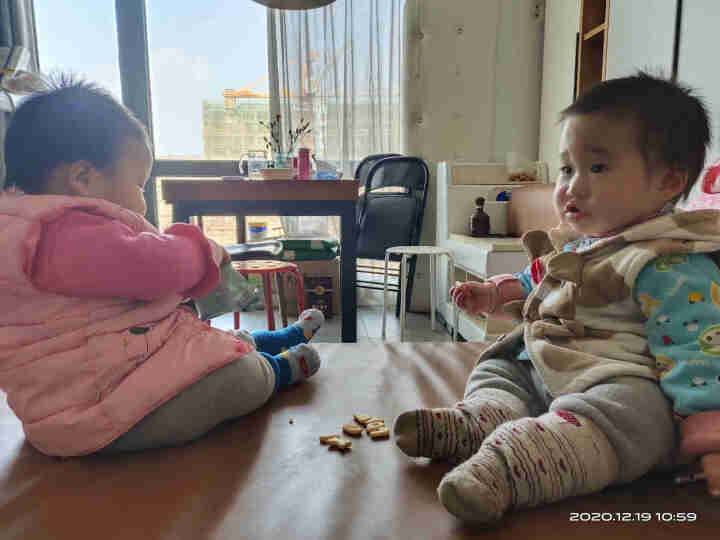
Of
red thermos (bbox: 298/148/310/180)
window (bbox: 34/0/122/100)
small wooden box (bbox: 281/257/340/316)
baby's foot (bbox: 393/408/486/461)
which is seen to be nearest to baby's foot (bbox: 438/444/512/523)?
baby's foot (bbox: 393/408/486/461)

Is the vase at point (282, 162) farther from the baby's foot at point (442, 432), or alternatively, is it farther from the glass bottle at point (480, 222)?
the baby's foot at point (442, 432)

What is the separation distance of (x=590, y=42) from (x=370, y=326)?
81.8 inches

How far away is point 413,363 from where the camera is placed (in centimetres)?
108

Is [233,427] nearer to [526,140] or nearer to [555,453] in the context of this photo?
[555,453]

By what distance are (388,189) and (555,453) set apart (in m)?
3.22

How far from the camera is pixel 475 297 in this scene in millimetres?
965

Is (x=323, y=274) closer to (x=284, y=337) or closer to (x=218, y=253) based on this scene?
(x=284, y=337)

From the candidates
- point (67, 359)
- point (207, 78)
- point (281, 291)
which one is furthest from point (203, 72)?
point (67, 359)

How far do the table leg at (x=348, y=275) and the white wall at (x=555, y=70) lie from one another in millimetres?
1555

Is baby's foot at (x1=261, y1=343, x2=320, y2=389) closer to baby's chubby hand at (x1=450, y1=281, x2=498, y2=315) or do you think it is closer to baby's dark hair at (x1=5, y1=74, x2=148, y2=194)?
baby's chubby hand at (x1=450, y1=281, x2=498, y2=315)

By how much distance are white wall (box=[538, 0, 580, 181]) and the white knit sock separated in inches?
105

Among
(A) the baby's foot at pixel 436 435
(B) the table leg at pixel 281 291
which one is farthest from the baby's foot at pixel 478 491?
(B) the table leg at pixel 281 291

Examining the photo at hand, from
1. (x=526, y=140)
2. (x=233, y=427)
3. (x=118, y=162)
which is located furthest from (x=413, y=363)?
(x=526, y=140)

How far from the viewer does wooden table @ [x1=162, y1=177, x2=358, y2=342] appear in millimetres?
1999
